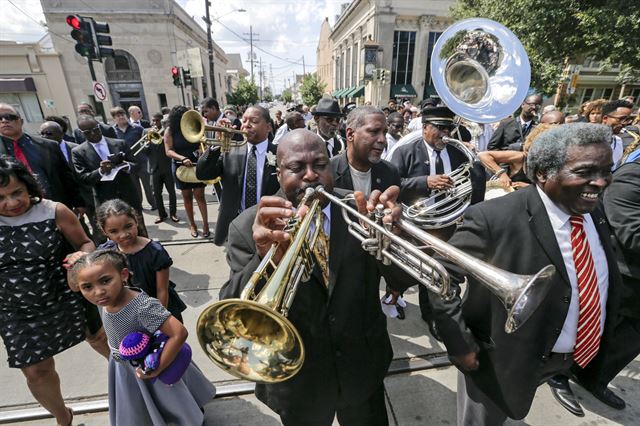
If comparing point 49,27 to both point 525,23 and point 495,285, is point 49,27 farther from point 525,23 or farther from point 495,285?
point 495,285

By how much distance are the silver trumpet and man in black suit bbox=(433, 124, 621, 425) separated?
11.0 inches

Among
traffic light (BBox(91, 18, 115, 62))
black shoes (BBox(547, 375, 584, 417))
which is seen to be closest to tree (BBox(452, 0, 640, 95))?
black shoes (BBox(547, 375, 584, 417))

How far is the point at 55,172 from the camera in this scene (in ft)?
12.2

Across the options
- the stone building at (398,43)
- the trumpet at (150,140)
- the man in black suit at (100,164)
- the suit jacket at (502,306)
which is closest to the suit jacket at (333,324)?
the suit jacket at (502,306)

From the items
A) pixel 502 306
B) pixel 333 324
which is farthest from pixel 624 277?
pixel 333 324

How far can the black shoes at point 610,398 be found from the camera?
2.72 meters

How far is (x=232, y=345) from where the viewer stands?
1.57 m

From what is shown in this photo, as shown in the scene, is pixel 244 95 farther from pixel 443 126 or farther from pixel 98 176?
pixel 443 126

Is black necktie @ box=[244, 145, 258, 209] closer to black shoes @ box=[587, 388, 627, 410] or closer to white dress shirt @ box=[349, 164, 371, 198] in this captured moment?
white dress shirt @ box=[349, 164, 371, 198]

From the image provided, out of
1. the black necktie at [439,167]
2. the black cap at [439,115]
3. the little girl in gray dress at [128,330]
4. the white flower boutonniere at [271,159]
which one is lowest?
the little girl in gray dress at [128,330]

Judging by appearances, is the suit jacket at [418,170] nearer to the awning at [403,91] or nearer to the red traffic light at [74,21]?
the red traffic light at [74,21]

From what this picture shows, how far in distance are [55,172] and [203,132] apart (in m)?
1.84

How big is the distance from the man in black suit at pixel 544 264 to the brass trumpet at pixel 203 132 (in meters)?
3.20

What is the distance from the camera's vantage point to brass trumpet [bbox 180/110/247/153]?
4.05 metres
